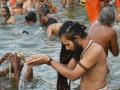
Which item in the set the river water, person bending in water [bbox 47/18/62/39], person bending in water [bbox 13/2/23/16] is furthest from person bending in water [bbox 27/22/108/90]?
person bending in water [bbox 13/2/23/16]

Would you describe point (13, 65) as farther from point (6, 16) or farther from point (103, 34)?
point (6, 16)

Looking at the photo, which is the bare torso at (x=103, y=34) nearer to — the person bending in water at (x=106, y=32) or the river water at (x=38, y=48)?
the person bending in water at (x=106, y=32)

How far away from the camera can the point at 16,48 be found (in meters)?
11.1

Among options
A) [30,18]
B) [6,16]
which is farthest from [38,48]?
[6,16]

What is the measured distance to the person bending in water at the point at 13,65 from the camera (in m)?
6.31

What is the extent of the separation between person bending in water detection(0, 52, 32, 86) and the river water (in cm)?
16

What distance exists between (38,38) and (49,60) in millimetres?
8360

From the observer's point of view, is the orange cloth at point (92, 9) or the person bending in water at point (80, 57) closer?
the person bending in water at point (80, 57)

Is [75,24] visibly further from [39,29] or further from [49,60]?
[39,29]

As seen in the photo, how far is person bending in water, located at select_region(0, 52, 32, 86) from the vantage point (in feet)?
20.7

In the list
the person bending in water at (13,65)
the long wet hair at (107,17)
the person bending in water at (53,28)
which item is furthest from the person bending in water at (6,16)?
the long wet hair at (107,17)

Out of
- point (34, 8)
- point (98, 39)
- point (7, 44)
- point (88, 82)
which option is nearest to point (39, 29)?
point (7, 44)

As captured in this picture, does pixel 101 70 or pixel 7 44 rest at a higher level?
pixel 101 70

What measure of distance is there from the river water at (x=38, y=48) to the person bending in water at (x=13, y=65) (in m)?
0.16
